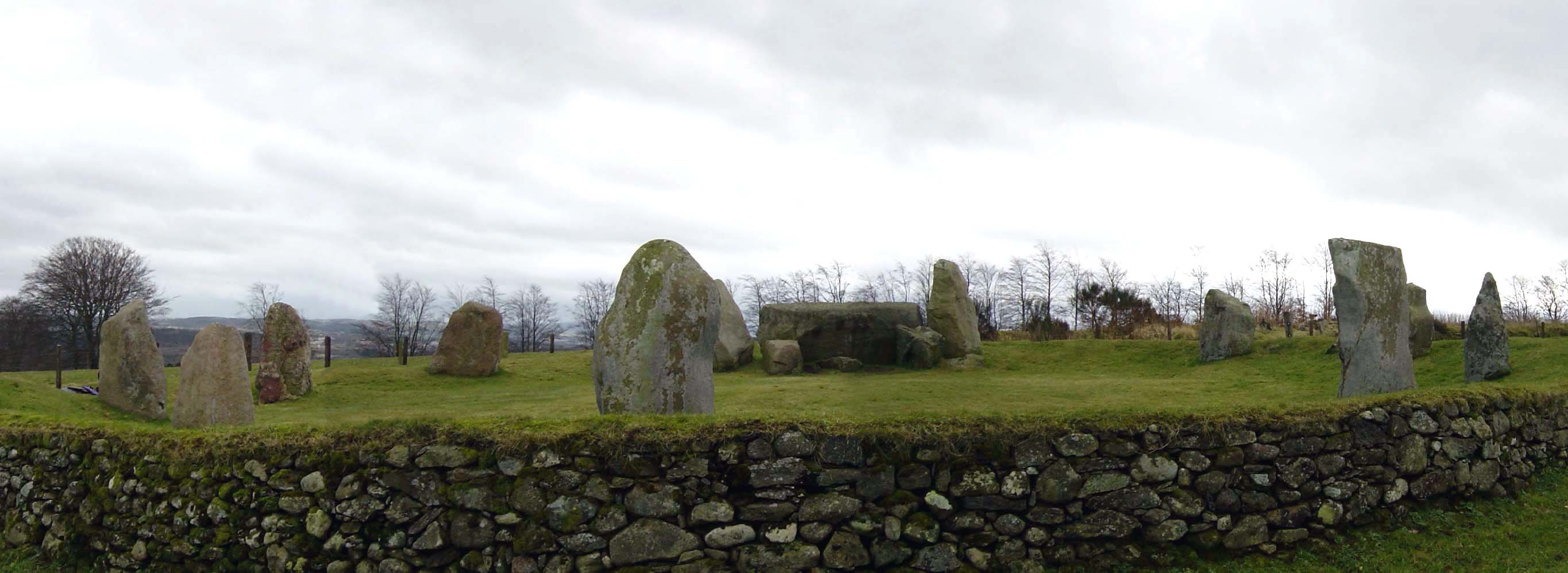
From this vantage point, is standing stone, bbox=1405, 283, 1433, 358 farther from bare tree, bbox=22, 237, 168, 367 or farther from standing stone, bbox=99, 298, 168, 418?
bare tree, bbox=22, 237, 168, 367

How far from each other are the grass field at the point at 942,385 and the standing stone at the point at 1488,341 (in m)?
0.53

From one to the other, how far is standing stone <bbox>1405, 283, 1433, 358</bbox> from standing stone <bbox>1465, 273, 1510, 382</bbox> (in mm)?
3159

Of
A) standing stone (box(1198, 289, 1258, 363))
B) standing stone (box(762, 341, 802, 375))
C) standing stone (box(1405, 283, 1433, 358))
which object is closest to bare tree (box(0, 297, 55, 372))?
standing stone (box(762, 341, 802, 375))

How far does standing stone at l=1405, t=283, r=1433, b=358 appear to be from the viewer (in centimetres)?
1911

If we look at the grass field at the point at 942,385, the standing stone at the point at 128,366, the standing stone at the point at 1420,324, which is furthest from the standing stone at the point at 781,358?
the standing stone at the point at 1420,324

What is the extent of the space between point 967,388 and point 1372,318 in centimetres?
790

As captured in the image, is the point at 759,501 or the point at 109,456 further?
the point at 109,456

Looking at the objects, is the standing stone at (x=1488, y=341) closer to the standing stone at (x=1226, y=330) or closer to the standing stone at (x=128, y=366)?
the standing stone at (x=1226, y=330)

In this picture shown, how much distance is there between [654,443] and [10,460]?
7.60 metres

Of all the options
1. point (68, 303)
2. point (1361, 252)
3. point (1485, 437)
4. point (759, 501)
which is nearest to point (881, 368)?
point (1361, 252)

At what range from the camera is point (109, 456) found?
8508 millimetres

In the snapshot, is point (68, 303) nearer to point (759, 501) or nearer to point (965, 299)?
point (965, 299)

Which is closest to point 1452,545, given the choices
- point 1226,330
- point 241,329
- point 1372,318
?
point 1372,318

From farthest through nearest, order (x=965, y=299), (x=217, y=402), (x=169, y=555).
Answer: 1. (x=965, y=299)
2. (x=217, y=402)
3. (x=169, y=555)
